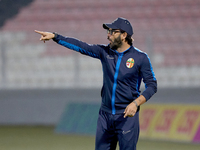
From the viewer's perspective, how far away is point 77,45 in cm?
444

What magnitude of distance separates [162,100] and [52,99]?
262cm

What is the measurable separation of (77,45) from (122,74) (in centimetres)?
52

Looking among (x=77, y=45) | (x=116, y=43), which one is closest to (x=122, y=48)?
(x=116, y=43)

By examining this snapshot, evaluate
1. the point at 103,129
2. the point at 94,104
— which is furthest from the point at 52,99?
the point at 103,129

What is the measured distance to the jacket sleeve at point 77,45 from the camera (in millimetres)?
4395

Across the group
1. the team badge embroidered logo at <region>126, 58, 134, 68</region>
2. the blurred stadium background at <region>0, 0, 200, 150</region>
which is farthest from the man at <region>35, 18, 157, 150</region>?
the blurred stadium background at <region>0, 0, 200, 150</region>

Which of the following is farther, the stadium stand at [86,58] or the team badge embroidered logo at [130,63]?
the stadium stand at [86,58]

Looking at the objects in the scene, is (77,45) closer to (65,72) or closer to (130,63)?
(130,63)

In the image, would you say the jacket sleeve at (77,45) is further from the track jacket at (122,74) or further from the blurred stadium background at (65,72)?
the blurred stadium background at (65,72)

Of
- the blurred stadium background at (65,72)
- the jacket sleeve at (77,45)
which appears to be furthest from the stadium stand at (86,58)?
the jacket sleeve at (77,45)

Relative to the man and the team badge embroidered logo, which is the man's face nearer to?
the man

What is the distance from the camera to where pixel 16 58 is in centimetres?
1098

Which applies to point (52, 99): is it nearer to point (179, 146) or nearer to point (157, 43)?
point (157, 43)

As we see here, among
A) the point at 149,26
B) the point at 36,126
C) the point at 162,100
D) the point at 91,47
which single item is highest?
the point at 149,26
